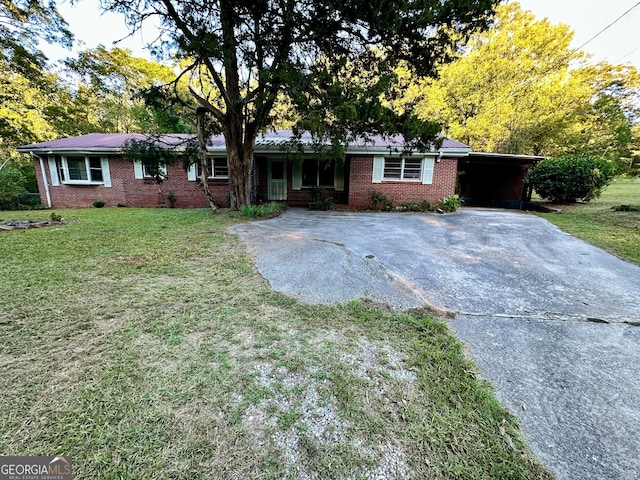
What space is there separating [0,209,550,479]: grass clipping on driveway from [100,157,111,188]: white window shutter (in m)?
11.0

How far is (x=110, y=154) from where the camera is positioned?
12.1 metres

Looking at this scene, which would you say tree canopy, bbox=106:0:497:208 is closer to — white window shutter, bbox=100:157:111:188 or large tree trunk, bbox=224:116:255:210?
large tree trunk, bbox=224:116:255:210

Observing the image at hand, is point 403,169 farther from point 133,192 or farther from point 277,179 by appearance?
point 133,192

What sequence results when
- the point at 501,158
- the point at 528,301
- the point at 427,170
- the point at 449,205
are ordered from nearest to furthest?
the point at 528,301 → the point at 449,205 → the point at 427,170 → the point at 501,158

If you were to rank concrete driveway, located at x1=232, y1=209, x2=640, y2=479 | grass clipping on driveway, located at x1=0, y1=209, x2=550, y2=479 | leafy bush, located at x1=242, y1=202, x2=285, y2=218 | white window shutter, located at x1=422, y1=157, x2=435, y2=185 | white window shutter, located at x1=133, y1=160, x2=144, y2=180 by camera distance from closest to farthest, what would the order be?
grass clipping on driveway, located at x1=0, y1=209, x2=550, y2=479 → concrete driveway, located at x1=232, y1=209, x2=640, y2=479 → leafy bush, located at x1=242, y1=202, x2=285, y2=218 → white window shutter, located at x1=422, y1=157, x2=435, y2=185 → white window shutter, located at x1=133, y1=160, x2=144, y2=180

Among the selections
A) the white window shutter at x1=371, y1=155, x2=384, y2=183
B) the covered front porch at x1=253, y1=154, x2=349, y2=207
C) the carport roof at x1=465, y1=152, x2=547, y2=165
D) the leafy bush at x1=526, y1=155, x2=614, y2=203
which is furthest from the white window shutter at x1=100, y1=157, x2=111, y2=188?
the leafy bush at x1=526, y1=155, x2=614, y2=203

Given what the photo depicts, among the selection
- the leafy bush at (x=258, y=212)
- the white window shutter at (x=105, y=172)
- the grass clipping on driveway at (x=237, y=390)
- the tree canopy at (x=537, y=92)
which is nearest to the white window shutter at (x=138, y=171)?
the white window shutter at (x=105, y=172)

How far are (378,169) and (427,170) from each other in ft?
6.76

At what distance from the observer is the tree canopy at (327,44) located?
18.4ft

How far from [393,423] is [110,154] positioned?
1486 centimetres

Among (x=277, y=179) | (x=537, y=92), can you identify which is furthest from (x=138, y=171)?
(x=537, y=92)

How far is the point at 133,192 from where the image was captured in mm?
12711

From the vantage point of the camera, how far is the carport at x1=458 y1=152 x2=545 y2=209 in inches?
516

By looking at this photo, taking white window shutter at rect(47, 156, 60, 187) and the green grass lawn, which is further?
white window shutter at rect(47, 156, 60, 187)
